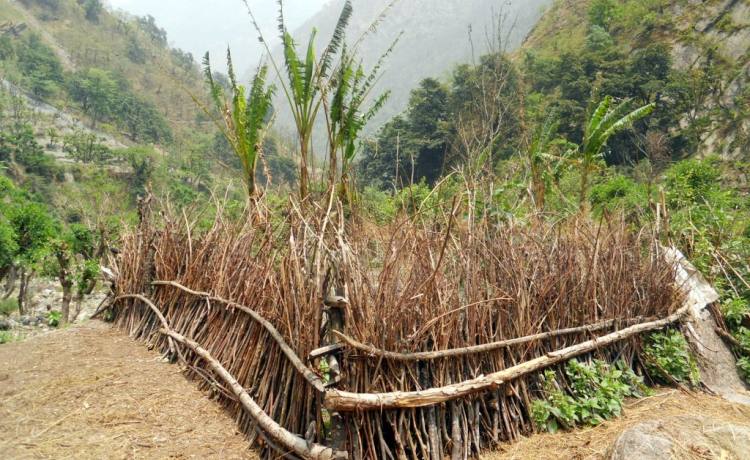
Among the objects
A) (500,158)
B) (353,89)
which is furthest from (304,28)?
(353,89)

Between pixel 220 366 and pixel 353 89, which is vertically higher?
pixel 353 89

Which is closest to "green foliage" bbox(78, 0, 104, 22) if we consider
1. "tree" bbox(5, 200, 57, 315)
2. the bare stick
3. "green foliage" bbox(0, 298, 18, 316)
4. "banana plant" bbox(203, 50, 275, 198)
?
"green foliage" bbox(0, 298, 18, 316)

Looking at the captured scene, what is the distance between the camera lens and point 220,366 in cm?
293

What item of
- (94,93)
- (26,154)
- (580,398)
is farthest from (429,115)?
(94,93)

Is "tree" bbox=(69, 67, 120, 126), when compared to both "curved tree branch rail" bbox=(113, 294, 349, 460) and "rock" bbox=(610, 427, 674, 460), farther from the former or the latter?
"rock" bbox=(610, 427, 674, 460)

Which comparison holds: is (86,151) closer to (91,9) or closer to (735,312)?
(91,9)

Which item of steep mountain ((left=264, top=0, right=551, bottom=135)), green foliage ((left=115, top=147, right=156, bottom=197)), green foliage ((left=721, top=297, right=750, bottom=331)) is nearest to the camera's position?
green foliage ((left=721, top=297, right=750, bottom=331))

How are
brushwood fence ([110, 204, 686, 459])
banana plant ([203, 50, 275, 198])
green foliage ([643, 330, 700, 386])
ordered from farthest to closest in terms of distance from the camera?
banana plant ([203, 50, 275, 198]) < green foliage ([643, 330, 700, 386]) < brushwood fence ([110, 204, 686, 459])

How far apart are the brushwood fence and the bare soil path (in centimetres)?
16

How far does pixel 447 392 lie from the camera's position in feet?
7.63

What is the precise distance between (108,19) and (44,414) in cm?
7335

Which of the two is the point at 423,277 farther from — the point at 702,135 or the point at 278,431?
the point at 702,135

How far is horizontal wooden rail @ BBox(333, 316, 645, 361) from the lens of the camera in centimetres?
215

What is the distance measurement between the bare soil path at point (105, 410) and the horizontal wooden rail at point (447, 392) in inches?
31.0
